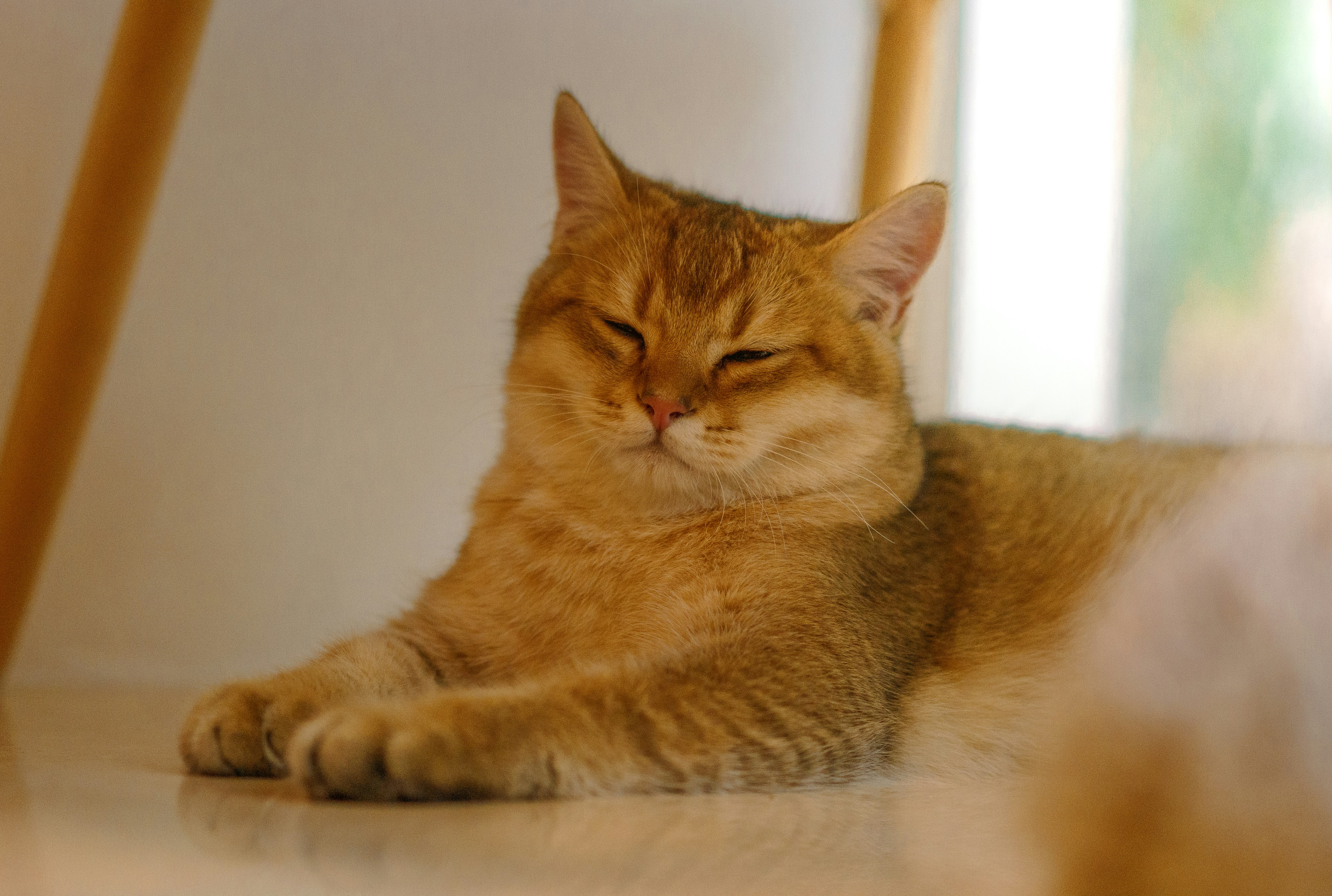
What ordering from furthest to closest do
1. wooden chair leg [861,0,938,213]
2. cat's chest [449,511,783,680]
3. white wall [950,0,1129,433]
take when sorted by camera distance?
white wall [950,0,1129,433]
wooden chair leg [861,0,938,213]
cat's chest [449,511,783,680]

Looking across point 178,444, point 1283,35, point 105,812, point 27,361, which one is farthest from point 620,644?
point 1283,35

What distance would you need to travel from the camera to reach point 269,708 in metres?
1.03

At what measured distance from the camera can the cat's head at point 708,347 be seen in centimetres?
126

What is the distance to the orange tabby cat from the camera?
1027mm

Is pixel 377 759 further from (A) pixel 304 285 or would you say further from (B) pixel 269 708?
(A) pixel 304 285

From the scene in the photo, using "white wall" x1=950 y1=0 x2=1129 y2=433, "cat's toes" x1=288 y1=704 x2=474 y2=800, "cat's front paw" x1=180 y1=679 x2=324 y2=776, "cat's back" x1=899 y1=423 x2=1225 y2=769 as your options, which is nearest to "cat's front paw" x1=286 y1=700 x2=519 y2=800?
"cat's toes" x1=288 y1=704 x2=474 y2=800

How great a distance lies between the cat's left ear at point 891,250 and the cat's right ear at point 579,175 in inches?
12.9

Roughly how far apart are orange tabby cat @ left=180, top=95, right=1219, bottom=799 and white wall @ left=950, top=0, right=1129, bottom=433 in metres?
0.59

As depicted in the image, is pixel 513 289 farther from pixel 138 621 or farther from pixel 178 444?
pixel 138 621

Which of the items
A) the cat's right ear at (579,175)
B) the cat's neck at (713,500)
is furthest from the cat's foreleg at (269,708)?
the cat's right ear at (579,175)

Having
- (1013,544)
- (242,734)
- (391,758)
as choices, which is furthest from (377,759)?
(1013,544)

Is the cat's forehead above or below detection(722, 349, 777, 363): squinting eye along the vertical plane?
above

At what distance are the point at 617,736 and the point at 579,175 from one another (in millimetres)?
882

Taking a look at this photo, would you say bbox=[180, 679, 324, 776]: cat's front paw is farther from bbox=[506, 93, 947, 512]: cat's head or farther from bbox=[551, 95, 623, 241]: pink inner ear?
bbox=[551, 95, 623, 241]: pink inner ear
